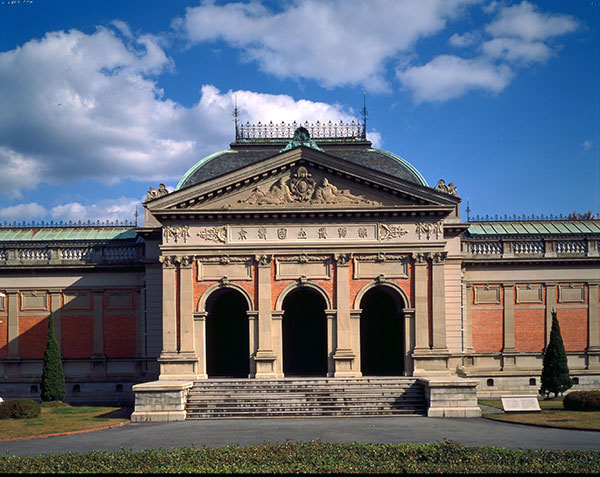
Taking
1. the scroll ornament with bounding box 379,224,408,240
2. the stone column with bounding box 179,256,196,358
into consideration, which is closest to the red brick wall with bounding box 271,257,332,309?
the scroll ornament with bounding box 379,224,408,240

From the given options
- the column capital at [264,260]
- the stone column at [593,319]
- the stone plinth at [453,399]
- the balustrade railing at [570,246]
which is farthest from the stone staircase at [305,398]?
the balustrade railing at [570,246]

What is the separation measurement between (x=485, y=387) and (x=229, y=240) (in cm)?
1799

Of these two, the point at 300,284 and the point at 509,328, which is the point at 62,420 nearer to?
the point at 300,284

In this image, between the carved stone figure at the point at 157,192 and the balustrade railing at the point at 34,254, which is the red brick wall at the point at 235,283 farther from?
the balustrade railing at the point at 34,254

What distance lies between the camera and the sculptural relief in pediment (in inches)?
1427

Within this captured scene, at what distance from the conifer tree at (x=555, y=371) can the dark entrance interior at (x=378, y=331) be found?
29.4ft

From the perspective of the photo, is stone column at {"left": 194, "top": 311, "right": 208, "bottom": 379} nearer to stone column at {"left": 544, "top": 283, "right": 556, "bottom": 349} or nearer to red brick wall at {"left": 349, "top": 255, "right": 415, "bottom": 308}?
red brick wall at {"left": 349, "top": 255, "right": 415, "bottom": 308}

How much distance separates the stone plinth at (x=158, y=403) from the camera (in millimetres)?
30344

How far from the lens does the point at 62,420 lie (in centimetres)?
2980

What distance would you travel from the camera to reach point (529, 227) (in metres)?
47.8

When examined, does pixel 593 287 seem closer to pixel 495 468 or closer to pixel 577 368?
pixel 577 368

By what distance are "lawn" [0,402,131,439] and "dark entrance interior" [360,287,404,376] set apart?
15.2m

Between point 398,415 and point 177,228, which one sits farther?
point 177,228

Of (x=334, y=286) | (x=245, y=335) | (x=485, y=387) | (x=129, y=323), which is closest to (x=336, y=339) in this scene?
(x=334, y=286)
